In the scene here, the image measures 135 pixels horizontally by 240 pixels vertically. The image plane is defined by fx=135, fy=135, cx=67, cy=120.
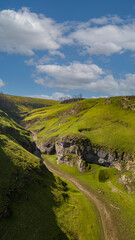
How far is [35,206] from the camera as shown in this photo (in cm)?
3859

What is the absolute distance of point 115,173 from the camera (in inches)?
2753

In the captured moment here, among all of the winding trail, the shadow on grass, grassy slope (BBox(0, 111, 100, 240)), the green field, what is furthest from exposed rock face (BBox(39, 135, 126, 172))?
the shadow on grass

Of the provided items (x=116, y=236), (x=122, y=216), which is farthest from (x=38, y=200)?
(x=122, y=216)

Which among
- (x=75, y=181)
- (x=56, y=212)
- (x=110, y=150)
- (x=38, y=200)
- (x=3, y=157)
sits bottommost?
(x=75, y=181)

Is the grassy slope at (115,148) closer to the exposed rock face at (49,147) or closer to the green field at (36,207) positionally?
the green field at (36,207)

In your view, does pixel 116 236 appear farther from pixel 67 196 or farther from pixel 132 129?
pixel 132 129

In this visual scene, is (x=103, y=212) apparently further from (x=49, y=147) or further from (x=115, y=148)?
(x=49, y=147)

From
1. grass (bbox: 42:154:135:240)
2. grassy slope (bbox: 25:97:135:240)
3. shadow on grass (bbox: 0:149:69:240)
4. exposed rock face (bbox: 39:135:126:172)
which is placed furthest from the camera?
exposed rock face (bbox: 39:135:126:172)

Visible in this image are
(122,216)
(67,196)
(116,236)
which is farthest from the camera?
(67,196)

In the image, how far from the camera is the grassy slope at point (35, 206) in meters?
32.4

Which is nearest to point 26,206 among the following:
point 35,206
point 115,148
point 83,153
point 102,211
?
point 35,206

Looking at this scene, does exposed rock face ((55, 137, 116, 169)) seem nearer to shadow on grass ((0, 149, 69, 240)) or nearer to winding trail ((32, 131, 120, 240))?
winding trail ((32, 131, 120, 240))

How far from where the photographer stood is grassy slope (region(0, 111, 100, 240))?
106ft

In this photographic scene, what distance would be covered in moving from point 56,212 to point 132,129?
7053 centimetres
